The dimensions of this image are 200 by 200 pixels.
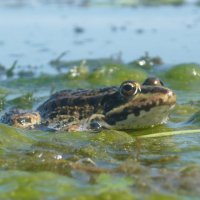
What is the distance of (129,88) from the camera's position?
6402mm

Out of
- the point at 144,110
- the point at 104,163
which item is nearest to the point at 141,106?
the point at 144,110

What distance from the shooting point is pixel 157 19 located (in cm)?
2016

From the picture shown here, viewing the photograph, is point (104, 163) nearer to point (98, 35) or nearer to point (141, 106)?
point (141, 106)

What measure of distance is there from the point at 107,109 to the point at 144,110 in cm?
39

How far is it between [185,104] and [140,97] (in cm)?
143

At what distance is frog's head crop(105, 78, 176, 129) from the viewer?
6.30 metres

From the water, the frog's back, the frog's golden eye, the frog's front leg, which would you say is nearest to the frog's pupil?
the frog's golden eye

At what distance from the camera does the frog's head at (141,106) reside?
6305mm

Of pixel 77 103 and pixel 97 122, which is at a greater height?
pixel 77 103

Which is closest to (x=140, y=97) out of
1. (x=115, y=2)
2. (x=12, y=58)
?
(x=12, y=58)

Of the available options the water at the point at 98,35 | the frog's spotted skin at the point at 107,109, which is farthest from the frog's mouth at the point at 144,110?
the water at the point at 98,35

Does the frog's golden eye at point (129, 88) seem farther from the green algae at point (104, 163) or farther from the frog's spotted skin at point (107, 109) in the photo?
the green algae at point (104, 163)

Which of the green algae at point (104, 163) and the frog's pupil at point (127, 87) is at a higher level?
the frog's pupil at point (127, 87)

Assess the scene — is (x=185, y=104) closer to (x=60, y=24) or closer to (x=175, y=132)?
(x=175, y=132)
